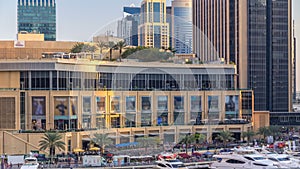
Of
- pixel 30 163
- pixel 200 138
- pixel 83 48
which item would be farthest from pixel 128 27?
pixel 30 163

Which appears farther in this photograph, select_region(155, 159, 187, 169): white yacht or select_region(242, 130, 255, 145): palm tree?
select_region(242, 130, 255, 145): palm tree

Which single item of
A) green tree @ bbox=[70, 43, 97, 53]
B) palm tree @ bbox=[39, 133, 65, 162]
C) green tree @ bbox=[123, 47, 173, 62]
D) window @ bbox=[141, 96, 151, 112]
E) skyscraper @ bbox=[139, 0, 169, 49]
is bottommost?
palm tree @ bbox=[39, 133, 65, 162]

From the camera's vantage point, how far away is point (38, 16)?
187 metres

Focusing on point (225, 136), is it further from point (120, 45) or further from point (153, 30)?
point (120, 45)

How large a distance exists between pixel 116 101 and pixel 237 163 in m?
17.1

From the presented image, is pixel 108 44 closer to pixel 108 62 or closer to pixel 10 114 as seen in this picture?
pixel 108 62

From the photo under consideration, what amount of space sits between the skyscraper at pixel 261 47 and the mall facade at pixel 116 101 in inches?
835

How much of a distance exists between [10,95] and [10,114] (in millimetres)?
1323

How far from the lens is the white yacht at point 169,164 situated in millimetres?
40812

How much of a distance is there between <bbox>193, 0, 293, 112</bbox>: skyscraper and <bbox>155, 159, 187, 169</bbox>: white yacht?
47.0 meters

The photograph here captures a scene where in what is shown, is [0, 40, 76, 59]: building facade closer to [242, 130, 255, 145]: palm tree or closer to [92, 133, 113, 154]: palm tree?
[92, 133, 113, 154]: palm tree

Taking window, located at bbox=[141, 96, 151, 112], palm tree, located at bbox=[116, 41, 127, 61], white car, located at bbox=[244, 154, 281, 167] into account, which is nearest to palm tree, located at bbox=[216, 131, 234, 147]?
window, located at bbox=[141, 96, 151, 112]

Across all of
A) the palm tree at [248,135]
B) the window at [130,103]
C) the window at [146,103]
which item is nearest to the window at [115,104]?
the window at [130,103]

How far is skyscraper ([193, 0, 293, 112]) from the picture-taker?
292 feet
